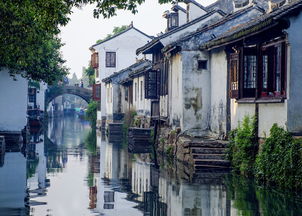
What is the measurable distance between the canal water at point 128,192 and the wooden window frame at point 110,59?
42628 millimetres

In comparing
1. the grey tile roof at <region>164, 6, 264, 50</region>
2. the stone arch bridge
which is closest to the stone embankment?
the grey tile roof at <region>164, 6, 264, 50</region>

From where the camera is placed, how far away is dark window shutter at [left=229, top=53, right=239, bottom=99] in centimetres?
2238

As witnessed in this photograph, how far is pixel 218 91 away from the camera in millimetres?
25422

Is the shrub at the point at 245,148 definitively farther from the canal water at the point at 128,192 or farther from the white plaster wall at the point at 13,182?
the white plaster wall at the point at 13,182

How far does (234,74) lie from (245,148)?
4231 mm

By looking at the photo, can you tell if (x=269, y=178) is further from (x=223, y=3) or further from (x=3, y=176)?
(x=223, y=3)

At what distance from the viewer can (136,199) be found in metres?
14.6

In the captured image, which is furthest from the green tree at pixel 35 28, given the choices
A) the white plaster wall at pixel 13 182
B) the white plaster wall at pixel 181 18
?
the white plaster wall at pixel 181 18

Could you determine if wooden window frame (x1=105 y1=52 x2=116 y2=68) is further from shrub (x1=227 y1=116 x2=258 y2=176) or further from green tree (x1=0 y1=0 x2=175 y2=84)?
shrub (x1=227 y1=116 x2=258 y2=176)

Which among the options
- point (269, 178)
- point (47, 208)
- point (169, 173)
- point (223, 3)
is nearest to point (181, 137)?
point (169, 173)

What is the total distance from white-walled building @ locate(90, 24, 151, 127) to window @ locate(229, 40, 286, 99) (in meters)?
44.1

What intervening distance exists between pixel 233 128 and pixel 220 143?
3.63 feet

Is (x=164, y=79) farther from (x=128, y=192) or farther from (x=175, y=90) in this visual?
(x=128, y=192)

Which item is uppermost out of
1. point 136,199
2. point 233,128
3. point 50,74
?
point 50,74
